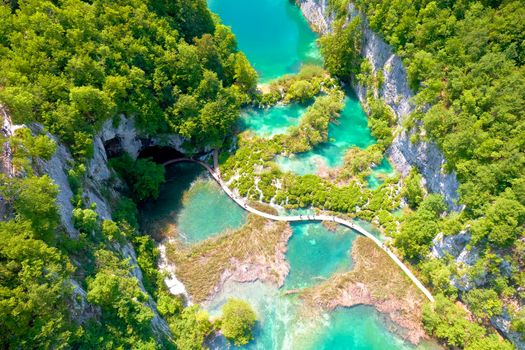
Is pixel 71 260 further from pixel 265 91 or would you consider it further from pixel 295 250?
pixel 265 91

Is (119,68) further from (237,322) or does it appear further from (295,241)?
(237,322)

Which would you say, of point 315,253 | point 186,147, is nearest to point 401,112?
point 315,253

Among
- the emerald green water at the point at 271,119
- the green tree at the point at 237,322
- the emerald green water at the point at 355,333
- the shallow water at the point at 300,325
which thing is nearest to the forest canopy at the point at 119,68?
the emerald green water at the point at 271,119

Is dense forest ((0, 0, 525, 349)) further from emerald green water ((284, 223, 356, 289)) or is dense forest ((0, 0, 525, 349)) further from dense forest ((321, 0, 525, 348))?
emerald green water ((284, 223, 356, 289))

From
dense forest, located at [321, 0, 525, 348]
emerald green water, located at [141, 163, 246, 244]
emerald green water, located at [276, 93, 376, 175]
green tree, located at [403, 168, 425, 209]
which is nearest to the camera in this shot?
dense forest, located at [321, 0, 525, 348]

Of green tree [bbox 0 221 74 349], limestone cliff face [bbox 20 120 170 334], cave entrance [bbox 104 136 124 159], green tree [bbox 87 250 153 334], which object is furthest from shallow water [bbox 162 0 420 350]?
green tree [bbox 0 221 74 349]

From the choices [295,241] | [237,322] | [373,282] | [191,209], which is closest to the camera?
[237,322]

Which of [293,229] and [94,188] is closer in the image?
[94,188]
